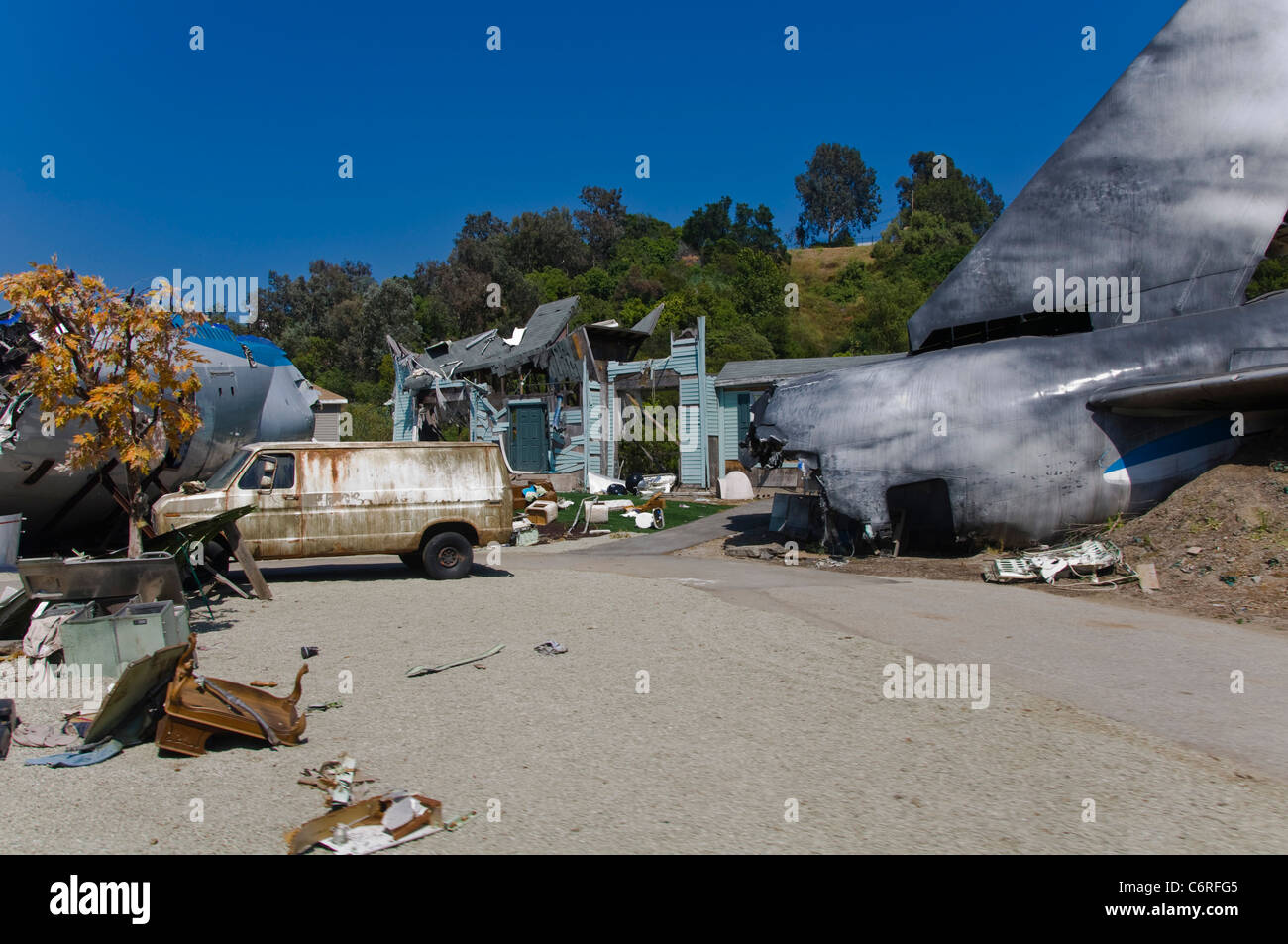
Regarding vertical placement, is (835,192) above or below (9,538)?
above

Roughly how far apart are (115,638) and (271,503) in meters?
5.33

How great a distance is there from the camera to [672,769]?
5457 mm

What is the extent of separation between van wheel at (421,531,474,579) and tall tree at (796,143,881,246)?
10800 centimetres

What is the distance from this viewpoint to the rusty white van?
12.6 meters

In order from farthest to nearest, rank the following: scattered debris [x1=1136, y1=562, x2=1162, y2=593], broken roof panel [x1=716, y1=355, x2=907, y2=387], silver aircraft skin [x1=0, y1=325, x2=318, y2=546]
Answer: broken roof panel [x1=716, y1=355, x2=907, y2=387], silver aircraft skin [x1=0, y1=325, x2=318, y2=546], scattered debris [x1=1136, y1=562, x2=1162, y2=593]

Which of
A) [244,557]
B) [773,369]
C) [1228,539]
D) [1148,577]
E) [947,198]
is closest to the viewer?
[244,557]

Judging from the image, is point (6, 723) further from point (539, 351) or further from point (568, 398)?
point (539, 351)

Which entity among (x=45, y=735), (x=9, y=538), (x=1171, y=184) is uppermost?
(x=1171, y=184)

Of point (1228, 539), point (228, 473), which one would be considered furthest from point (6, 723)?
point (1228, 539)

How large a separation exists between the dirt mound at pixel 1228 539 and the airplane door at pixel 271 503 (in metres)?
12.0

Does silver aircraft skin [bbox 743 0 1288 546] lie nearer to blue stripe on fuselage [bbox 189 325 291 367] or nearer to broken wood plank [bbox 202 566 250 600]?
broken wood plank [bbox 202 566 250 600]

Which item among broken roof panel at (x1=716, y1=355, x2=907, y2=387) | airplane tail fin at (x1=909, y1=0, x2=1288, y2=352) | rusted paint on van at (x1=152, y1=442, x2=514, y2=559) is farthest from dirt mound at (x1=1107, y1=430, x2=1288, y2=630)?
broken roof panel at (x1=716, y1=355, x2=907, y2=387)

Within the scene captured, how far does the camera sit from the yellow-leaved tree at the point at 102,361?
9117 mm
